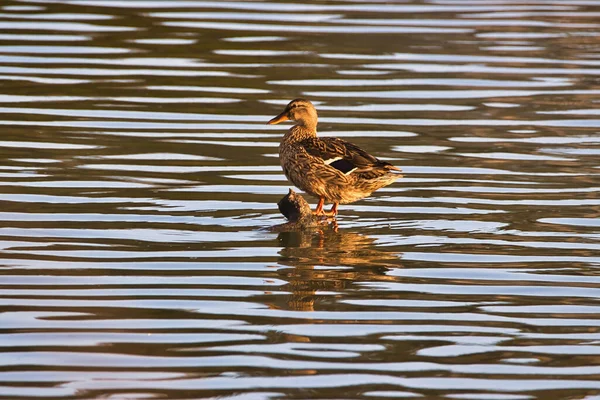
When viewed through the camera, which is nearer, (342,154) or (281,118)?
(342,154)

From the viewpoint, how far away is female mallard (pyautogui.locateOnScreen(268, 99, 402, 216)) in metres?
10.7

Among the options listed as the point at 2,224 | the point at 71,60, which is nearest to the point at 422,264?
the point at 2,224

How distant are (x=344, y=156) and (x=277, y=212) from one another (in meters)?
0.79

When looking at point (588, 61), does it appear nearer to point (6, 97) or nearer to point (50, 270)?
point (6, 97)

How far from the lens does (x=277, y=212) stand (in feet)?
34.9

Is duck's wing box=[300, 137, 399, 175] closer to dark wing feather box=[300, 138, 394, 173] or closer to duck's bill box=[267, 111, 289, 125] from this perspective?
dark wing feather box=[300, 138, 394, 173]

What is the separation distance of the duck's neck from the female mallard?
0.48 feet

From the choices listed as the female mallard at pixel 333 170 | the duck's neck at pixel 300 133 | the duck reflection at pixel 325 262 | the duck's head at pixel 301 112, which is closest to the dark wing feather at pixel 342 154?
the female mallard at pixel 333 170

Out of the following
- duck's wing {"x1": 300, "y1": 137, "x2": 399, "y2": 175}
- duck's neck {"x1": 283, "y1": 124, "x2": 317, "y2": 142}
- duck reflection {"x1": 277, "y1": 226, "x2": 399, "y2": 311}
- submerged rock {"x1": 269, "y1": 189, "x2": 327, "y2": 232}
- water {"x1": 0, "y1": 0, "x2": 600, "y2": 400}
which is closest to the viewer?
water {"x1": 0, "y1": 0, "x2": 600, "y2": 400}

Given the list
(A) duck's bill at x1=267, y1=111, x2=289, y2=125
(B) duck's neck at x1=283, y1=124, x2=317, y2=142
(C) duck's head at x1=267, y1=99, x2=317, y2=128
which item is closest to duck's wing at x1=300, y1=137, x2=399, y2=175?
(B) duck's neck at x1=283, y1=124, x2=317, y2=142

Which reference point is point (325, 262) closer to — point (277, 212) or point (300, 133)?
point (277, 212)

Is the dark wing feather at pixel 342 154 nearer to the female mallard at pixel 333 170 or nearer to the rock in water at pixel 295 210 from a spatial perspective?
the female mallard at pixel 333 170

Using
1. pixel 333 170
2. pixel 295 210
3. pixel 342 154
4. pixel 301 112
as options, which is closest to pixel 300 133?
pixel 301 112

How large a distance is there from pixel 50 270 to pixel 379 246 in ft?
8.16
